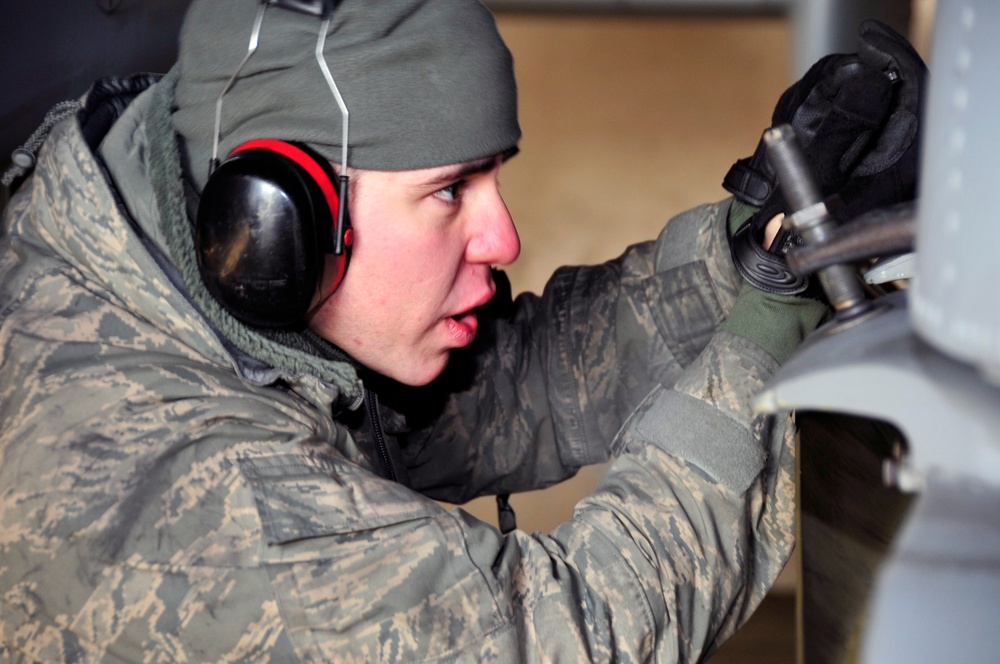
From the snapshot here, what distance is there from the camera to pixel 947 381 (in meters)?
0.50

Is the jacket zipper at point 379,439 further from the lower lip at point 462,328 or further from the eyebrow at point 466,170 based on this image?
the eyebrow at point 466,170

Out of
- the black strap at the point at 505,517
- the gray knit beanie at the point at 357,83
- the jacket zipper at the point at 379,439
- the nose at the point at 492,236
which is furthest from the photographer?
the black strap at the point at 505,517

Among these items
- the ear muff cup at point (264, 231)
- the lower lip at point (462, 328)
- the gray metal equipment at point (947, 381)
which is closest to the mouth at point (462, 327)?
the lower lip at point (462, 328)

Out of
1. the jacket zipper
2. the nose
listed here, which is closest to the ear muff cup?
the nose

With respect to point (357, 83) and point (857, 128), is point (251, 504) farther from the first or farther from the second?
point (857, 128)

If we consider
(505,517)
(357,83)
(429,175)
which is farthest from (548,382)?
(357,83)

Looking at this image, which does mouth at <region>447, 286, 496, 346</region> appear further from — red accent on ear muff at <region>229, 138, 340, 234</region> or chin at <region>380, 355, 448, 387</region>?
red accent on ear muff at <region>229, 138, 340, 234</region>

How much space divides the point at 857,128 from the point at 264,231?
61 centimetres

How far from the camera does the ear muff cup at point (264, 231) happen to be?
0.89 m

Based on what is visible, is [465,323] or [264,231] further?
[465,323]

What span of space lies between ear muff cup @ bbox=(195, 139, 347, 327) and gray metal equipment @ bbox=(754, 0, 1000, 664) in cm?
49

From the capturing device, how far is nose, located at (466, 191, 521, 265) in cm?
111

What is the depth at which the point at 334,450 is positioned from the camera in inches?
38.5

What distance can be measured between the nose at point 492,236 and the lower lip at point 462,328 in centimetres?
9
